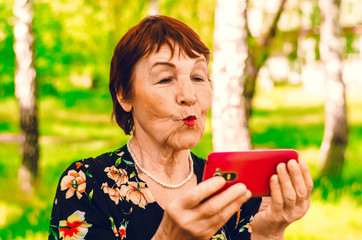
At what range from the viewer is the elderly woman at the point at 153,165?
2.12 meters

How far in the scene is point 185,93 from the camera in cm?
219

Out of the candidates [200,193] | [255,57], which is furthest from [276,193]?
[255,57]

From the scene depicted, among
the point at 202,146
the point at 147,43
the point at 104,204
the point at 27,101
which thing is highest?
the point at 147,43

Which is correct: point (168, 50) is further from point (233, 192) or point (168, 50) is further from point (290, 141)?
point (290, 141)

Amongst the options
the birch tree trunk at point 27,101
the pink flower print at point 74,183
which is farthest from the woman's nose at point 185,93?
the birch tree trunk at point 27,101

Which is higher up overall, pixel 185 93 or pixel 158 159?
pixel 185 93

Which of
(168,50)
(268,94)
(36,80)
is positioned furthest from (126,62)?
(268,94)

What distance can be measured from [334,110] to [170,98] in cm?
868

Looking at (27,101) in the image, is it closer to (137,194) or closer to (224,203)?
(137,194)

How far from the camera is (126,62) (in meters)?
2.31

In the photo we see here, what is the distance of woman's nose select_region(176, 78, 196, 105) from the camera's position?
2.18 m

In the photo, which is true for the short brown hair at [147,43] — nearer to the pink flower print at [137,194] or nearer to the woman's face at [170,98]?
the woman's face at [170,98]

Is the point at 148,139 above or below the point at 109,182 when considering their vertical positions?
above

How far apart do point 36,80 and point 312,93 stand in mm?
22147
